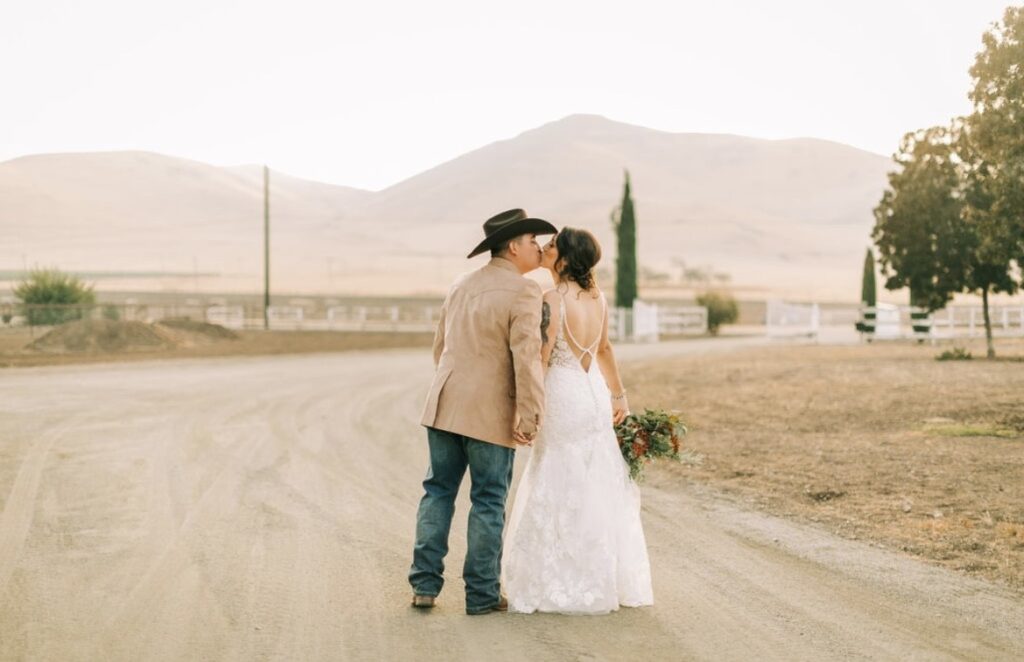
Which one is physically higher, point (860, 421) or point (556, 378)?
point (556, 378)

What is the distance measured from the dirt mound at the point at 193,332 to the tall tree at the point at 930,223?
2339 centimetres

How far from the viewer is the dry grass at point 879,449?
347 inches

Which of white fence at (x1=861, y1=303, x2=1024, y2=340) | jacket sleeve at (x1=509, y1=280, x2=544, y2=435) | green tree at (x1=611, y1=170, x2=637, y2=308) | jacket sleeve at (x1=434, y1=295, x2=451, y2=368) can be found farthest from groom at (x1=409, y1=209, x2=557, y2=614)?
green tree at (x1=611, y1=170, x2=637, y2=308)

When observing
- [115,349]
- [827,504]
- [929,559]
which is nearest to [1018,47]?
[827,504]

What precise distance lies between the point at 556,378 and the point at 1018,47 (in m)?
11.9

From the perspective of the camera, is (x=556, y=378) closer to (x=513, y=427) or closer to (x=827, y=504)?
(x=513, y=427)

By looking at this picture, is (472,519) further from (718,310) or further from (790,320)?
(718,310)

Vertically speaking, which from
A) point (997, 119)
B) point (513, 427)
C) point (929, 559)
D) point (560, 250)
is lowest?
point (929, 559)

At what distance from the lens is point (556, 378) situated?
664 centimetres

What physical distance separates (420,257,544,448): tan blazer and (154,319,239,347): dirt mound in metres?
35.3

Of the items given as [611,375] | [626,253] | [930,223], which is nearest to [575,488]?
[611,375]

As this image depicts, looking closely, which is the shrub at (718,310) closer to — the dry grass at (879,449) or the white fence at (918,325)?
the white fence at (918,325)

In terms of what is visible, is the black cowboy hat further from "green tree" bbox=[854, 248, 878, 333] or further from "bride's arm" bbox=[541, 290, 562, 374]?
"green tree" bbox=[854, 248, 878, 333]

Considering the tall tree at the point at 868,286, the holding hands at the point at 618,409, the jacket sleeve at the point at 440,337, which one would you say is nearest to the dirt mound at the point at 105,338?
the tall tree at the point at 868,286
